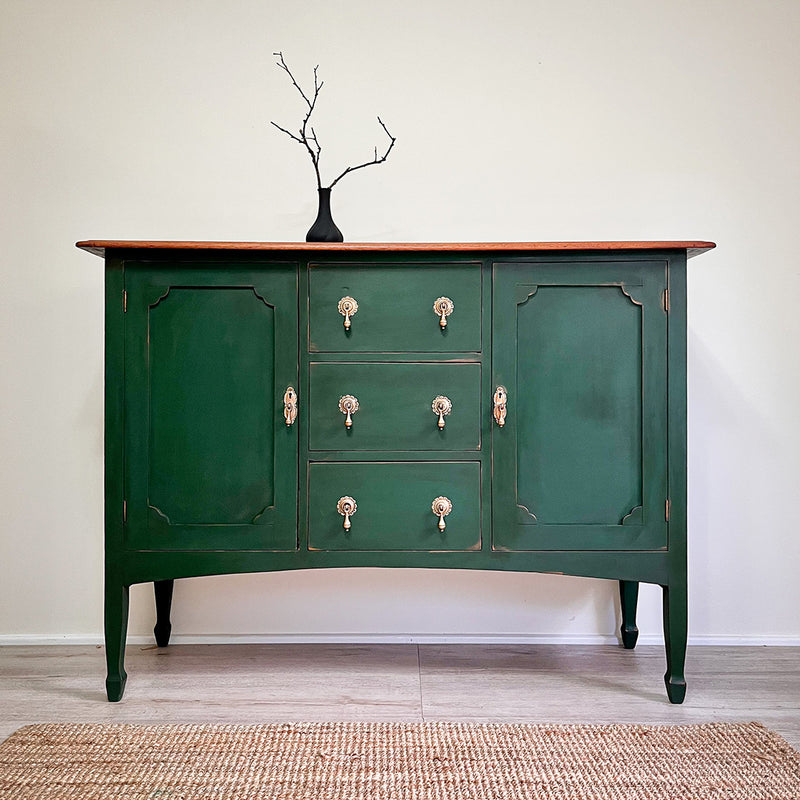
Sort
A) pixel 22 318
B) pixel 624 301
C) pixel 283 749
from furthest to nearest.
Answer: pixel 22 318 < pixel 624 301 < pixel 283 749

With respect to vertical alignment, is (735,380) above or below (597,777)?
above

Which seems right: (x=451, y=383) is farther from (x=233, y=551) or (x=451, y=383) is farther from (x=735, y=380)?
(x=735, y=380)

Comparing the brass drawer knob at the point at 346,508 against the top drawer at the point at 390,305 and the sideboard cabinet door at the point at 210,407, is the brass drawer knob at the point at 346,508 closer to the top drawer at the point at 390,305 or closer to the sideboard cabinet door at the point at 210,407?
the sideboard cabinet door at the point at 210,407

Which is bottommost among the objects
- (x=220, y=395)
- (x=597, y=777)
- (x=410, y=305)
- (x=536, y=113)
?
(x=597, y=777)

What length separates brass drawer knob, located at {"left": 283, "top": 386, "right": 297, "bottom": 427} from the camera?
172 cm

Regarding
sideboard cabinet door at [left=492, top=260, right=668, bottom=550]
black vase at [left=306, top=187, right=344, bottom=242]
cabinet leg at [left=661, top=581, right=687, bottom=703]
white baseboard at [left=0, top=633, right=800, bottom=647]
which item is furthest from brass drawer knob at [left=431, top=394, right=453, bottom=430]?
white baseboard at [left=0, top=633, right=800, bottom=647]

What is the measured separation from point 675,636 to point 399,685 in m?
0.65

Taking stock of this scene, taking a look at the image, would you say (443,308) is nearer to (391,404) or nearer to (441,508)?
(391,404)

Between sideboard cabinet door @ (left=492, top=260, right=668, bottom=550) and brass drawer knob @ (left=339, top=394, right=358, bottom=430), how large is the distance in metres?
0.32

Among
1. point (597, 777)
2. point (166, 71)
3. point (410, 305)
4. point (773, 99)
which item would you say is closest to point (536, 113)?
point (773, 99)

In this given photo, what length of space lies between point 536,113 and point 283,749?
70.1 inches

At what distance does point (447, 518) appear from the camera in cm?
173

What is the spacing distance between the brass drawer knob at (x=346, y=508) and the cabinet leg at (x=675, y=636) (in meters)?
0.73

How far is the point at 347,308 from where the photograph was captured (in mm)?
1712
